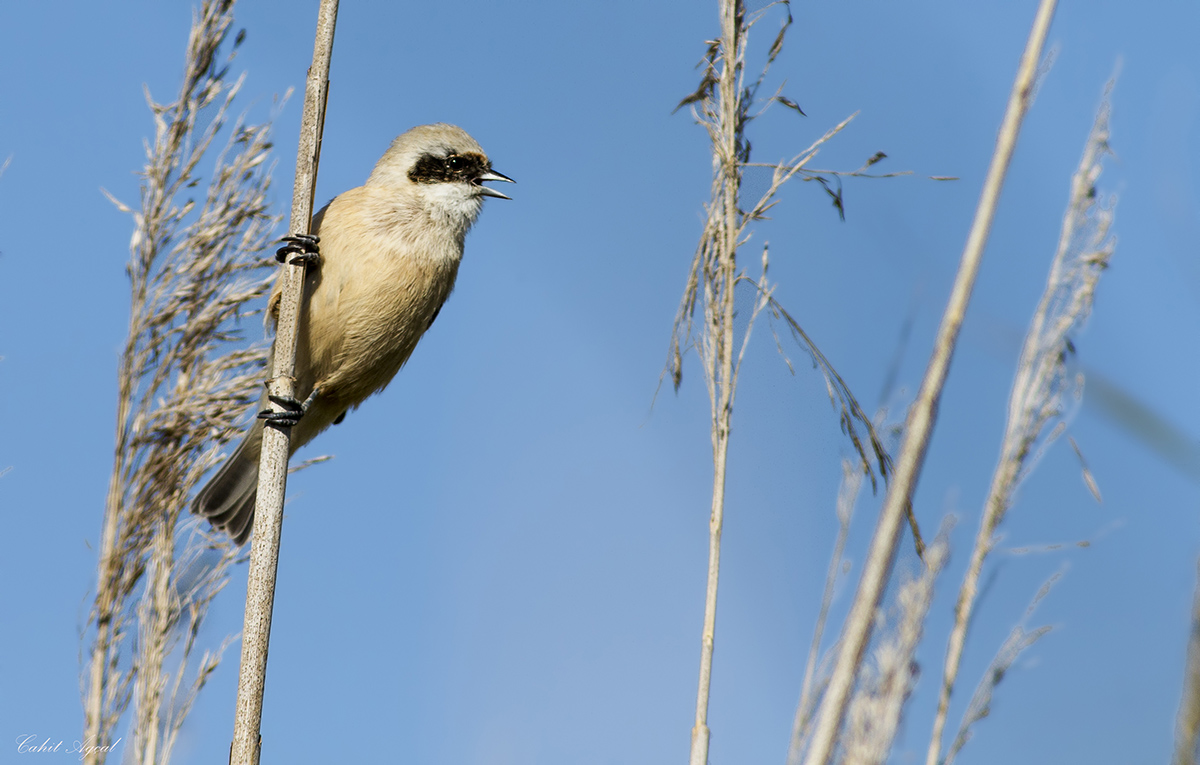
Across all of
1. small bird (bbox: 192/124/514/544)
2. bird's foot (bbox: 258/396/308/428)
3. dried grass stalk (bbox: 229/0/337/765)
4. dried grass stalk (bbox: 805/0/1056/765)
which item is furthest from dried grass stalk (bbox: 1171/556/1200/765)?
small bird (bbox: 192/124/514/544)

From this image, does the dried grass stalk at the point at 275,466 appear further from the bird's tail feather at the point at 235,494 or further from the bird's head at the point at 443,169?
the bird's tail feather at the point at 235,494

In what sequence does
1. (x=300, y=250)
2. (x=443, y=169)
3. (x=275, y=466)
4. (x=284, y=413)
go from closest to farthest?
(x=275, y=466)
(x=284, y=413)
(x=300, y=250)
(x=443, y=169)

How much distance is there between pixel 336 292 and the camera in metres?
2.77

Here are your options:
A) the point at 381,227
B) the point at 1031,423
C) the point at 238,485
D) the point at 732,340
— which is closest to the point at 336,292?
the point at 381,227

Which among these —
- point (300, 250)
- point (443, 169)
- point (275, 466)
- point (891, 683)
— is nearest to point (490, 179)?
point (443, 169)

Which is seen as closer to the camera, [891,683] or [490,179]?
[891,683]

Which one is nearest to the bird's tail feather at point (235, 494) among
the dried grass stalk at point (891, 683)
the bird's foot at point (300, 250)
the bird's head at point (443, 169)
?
the bird's foot at point (300, 250)

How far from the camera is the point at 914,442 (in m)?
0.85

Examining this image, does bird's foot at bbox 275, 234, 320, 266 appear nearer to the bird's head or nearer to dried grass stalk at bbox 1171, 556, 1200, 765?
the bird's head

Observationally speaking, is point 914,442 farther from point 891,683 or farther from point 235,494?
point 235,494

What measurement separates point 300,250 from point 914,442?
76.8 inches

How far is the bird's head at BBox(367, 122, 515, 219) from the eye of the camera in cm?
299

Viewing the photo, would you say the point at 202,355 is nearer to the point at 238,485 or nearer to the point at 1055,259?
the point at 238,485

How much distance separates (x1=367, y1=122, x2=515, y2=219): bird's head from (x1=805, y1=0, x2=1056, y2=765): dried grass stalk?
86.2 inches
